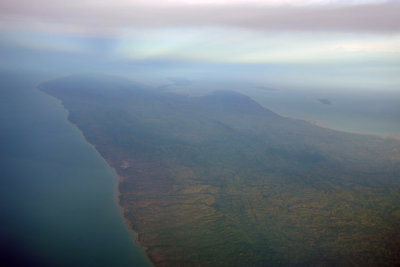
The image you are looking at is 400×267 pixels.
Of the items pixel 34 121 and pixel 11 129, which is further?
pixel 34 121

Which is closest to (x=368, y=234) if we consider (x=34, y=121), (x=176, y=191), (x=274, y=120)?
(x=176, y=191)

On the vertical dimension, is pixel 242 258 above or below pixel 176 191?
below

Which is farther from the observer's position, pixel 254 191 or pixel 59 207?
pixel 254 191

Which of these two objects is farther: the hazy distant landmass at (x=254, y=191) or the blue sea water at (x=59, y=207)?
the hazy distant landmass at (x=254, y=191)

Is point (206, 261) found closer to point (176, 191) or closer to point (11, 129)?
point (176, 191)
